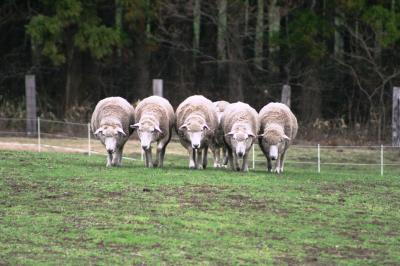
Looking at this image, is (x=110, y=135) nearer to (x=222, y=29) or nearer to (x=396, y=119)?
(x=396, y=119)

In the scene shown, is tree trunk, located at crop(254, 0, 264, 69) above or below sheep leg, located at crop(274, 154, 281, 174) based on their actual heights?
above

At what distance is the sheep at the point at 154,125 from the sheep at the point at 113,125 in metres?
0.29

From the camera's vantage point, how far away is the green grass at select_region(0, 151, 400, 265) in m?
13.4

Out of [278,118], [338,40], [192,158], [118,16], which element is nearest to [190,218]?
[192,158]

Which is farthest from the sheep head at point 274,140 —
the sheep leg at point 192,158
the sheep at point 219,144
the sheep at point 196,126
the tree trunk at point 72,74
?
the tree trunk at point 72,74

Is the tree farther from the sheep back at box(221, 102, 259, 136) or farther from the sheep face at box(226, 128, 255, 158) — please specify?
the sheep face at box(226, 128, 255, 158)

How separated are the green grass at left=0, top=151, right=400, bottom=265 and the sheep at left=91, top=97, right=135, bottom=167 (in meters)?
0.89

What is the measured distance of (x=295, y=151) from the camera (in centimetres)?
3061

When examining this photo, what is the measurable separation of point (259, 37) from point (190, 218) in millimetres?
26320

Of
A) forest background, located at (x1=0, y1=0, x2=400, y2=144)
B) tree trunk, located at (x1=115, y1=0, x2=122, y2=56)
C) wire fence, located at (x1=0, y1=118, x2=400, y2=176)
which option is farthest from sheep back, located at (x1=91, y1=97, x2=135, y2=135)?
tree trunk, located at (x1=115, y1=0, x2=122, y2=56)

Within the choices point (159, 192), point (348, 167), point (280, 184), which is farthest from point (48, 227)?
point (348, 167)

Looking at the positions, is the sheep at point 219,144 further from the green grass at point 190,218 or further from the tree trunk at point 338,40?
the tree trunk at point 338,40

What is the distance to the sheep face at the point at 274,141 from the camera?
2273cm

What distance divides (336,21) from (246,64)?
4.26 m
